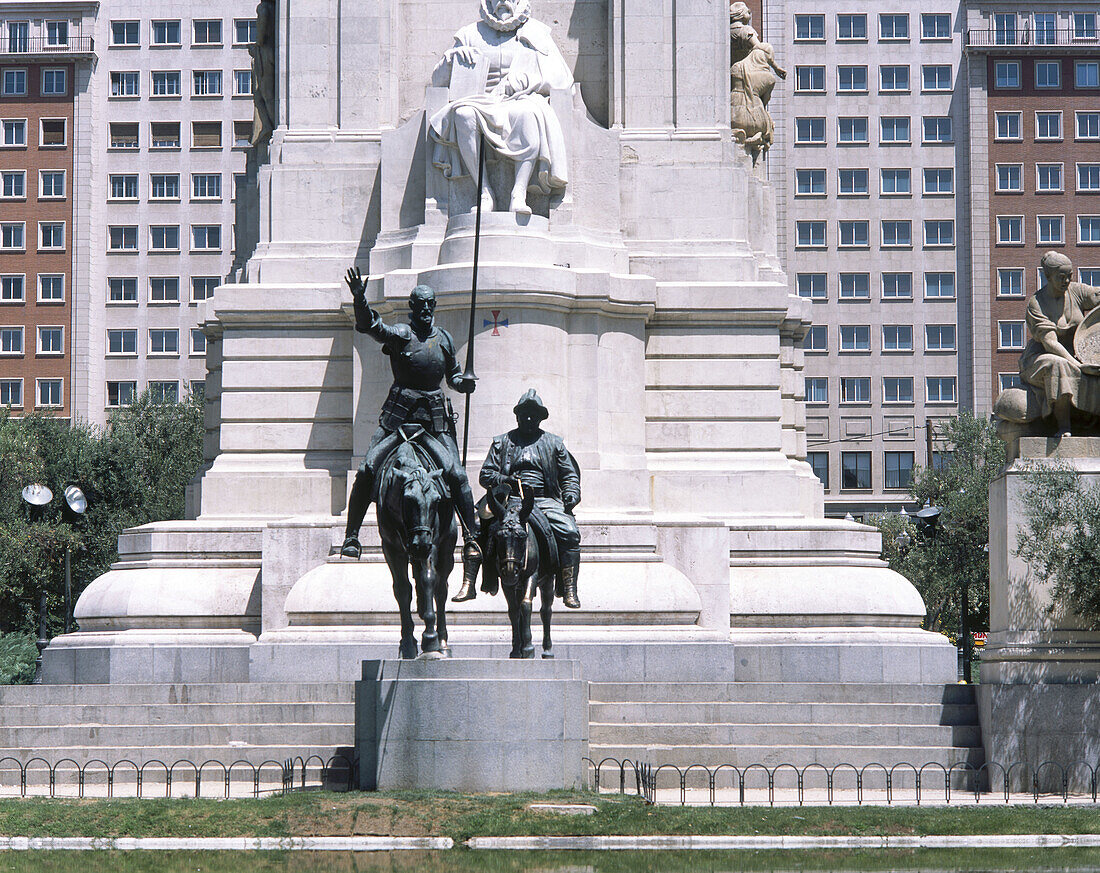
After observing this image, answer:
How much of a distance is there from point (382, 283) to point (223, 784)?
10.3 metres

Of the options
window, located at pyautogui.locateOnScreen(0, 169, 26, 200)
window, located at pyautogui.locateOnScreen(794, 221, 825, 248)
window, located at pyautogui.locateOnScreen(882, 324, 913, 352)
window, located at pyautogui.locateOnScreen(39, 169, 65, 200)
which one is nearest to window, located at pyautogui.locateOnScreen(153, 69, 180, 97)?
window, located at pyautogui.locateOnScreen(39, 169, 65, 200)

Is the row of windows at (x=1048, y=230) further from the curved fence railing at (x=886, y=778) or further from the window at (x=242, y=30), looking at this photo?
the curved fence railing at (x=886, y=778)

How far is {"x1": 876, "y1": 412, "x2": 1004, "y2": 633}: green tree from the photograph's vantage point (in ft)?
207

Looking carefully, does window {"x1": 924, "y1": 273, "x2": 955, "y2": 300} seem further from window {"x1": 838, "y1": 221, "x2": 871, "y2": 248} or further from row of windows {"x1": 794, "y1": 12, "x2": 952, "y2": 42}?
row of windows {"x1": 794, "y1": 12, "x2": 952, "y2": 42}

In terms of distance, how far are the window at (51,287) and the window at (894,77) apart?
1650 inches

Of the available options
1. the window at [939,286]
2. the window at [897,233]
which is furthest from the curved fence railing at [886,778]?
the window at [897,233]

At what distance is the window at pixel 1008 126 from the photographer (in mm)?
91812

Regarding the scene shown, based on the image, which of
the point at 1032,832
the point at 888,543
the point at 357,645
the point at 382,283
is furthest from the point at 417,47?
the point at 888,543

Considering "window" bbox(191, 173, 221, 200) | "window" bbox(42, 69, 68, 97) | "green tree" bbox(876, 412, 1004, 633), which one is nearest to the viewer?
"green tree" bbox(876, 412, 1004, 633)

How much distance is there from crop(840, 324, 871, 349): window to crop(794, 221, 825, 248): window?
4.51 metres

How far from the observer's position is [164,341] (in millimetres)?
92625

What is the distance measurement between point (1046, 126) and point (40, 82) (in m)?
49.5

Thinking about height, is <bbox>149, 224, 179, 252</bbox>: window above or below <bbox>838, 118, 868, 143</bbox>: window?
below

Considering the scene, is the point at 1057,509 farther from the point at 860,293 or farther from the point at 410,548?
the point at 860,293
